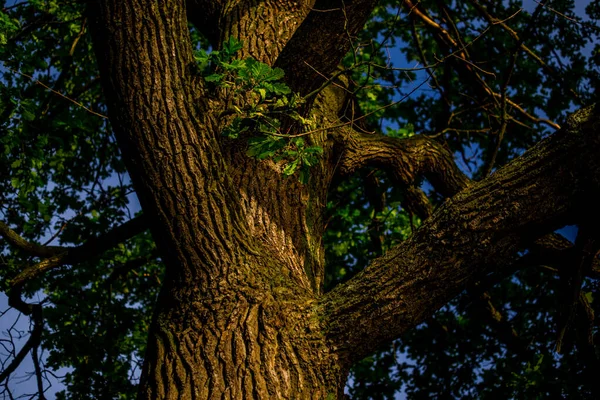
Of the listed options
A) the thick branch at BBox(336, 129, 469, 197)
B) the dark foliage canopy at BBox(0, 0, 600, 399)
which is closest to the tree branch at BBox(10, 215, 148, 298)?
the dark foliage canopy at BBox(0, 0, 600, 399)

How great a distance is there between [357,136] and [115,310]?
313 centimetres

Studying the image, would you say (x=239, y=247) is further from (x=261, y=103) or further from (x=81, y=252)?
(x=81, y=252)

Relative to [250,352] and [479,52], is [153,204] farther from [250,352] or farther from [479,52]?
[479,52]

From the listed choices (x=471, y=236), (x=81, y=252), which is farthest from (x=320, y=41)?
(x=81, y=252)

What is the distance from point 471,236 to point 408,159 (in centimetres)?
218

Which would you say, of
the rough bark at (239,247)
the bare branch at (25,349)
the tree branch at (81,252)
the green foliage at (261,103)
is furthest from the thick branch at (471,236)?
the bare branch at (25,349)

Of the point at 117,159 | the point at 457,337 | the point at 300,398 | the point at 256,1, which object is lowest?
the point at 300,398

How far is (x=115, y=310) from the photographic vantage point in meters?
5.67

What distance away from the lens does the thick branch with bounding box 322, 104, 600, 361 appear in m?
2.41

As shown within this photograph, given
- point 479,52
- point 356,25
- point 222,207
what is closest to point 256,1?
point 356,25

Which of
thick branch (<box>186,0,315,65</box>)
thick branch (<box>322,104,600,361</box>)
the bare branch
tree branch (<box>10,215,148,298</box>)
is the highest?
thick branch (<box>186,0,315,65</box>)

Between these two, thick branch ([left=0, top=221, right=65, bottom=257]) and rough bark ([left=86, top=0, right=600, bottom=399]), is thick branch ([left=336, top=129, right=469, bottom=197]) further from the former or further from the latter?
thick branch ([left=0, top=221, right=65, bottom=257])

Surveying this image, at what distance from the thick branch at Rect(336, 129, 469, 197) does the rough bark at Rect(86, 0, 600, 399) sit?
1537 mm

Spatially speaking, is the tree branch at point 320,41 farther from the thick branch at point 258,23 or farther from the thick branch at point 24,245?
the thick branch at point 24,245
